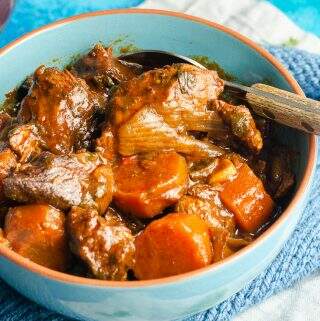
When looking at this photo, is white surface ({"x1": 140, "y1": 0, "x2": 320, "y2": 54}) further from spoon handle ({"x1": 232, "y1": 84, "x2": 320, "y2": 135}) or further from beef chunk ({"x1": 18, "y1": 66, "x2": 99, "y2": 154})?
beef chunk ({"x1": 18, "y1": 66, "x2": 99, "y2": 154})

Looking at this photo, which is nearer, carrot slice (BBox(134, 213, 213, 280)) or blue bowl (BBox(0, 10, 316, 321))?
blue bowl (BBox(0, 10, 316, 321))

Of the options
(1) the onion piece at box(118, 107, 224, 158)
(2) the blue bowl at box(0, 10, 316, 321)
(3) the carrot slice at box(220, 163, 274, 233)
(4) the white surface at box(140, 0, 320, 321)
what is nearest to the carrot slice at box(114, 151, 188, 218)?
(1) the onion piece at box(118, 107, 224, 158)

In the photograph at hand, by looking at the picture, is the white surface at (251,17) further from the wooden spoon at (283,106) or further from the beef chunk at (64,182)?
the beef chunk at (64,182)

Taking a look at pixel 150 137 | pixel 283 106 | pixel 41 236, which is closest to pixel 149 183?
pixel 150 137

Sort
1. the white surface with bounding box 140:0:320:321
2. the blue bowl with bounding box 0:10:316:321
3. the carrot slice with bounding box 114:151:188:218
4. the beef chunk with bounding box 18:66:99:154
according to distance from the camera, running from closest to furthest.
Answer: the blue bowl with bounding box 0:10:316:321, the carrot slice with bounding box 114:151:188:218, the beef chunk with bounding box 18:66:99:154, the white surface with bounding box 140:0:320:321

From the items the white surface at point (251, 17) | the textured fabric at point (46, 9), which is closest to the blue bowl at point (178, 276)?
the white surface at point (251, 17)

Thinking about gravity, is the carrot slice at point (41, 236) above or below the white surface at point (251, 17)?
above

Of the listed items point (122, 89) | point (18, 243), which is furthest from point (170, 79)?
point (18, 243)
